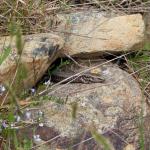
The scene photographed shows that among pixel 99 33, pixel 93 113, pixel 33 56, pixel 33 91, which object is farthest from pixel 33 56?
pixel 99 33

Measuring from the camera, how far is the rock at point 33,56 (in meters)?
2.62

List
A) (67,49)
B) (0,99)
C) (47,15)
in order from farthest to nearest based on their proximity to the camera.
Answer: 1. (47,15)
2. (67,49)
3. (0,99)

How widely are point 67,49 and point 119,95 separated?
52 centimetres

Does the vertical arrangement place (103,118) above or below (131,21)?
below

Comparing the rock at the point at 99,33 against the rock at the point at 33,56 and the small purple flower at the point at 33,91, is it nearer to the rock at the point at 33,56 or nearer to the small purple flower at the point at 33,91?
the rock at the point at 33,56

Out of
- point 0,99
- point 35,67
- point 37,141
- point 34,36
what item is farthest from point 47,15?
point 37,141

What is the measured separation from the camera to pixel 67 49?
10.4ft

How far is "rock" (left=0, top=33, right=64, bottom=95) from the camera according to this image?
2.62 meters

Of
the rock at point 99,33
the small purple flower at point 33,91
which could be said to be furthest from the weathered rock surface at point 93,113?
the rock at point 99,33

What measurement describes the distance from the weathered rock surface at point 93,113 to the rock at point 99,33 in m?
0.28

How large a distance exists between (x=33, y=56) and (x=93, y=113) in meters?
0.50

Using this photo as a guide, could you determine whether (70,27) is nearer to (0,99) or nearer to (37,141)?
(0,99)

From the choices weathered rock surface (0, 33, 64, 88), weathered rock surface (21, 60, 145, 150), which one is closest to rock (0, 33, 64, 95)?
weathered rock surface (0, 33, 64, 88)

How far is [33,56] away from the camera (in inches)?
108
